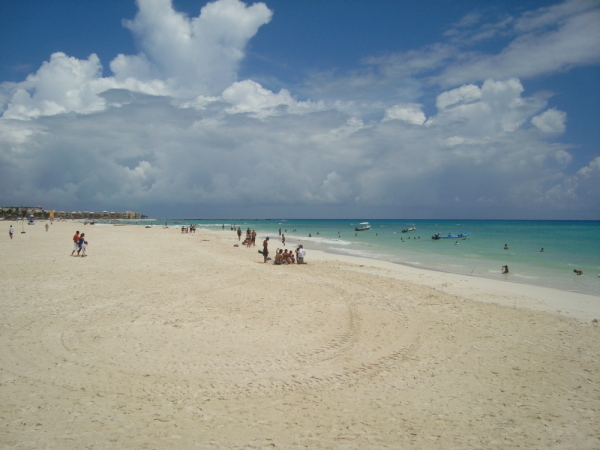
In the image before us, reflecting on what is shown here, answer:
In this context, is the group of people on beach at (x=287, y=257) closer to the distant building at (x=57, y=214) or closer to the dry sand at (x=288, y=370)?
the dry sand at (x=288, y=370)

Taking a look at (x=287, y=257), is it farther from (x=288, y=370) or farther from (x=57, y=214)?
(x=57, y=214)

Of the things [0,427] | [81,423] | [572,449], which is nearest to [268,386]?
[81,423]

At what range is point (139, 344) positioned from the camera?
24.1 ft

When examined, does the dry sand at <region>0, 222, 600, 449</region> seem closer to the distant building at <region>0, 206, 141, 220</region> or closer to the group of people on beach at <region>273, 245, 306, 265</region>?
the group of people on beach at <region>273, 245, 306, 265</region>

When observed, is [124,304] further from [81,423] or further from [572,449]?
[572,449]

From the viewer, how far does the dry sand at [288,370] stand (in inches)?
181

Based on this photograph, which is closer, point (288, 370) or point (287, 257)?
point (288, 370)

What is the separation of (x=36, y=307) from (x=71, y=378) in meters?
5.28

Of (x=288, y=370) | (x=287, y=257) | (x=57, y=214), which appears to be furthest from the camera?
(x=57, y=214)

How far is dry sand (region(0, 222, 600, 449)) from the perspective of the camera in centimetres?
460

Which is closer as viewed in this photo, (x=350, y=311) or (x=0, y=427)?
(x=0, y=427)

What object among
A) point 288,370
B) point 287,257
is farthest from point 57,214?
point 288,370

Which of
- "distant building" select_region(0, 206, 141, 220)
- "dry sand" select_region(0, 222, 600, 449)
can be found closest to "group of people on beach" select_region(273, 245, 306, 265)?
"dry sand" select_region(0, 222, 600, 449)

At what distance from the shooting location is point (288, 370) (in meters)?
6.35
